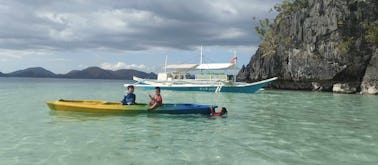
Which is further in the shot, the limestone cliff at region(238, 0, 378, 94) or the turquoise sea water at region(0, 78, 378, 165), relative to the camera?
the limestone cliff at region(238, 0, 378, 94)

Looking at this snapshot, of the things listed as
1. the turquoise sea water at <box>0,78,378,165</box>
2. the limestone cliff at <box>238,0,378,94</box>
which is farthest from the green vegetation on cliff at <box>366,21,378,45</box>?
the turquoise sea water at <box>0,78,378,165</box>

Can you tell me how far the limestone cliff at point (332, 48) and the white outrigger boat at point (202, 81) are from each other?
12989 mm

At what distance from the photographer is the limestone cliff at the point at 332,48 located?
50188 mm

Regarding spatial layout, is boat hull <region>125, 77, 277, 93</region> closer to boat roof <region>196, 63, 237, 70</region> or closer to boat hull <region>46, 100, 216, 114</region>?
boat roof <region>196, 63, 237, 70</region>

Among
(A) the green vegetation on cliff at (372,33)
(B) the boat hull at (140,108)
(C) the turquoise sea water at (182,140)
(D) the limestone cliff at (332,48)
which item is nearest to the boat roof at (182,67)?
(D) the limestone cliff at (332,48)

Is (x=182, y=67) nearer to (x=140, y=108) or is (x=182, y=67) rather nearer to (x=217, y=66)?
(x=217, y=66)

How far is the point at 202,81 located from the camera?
4591 centimetres

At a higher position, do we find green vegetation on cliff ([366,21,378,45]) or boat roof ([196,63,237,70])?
green vegetation on cliff ([366,21,378,45])

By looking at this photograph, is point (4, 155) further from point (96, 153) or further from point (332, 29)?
point (332, 29)

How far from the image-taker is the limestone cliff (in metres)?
50.2

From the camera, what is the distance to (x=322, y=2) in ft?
180

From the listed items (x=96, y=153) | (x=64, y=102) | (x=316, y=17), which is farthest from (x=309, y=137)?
(x=316, y=17)

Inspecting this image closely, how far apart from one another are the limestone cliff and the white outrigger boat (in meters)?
13.0

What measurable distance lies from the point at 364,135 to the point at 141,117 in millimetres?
9711
